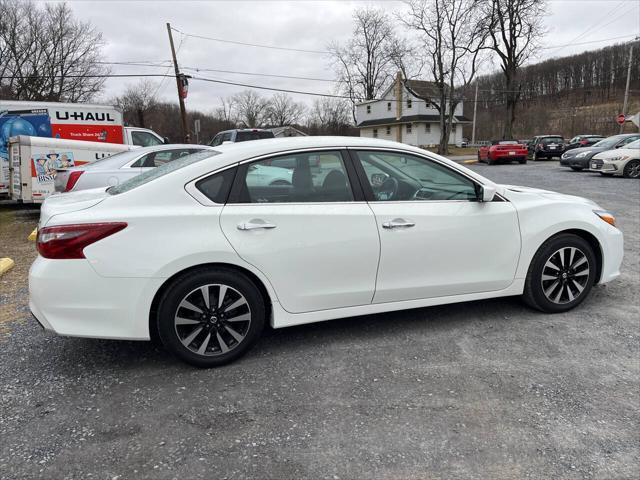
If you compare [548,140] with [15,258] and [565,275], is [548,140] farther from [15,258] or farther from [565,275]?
[15,258]

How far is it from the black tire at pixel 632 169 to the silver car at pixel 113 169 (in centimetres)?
1501

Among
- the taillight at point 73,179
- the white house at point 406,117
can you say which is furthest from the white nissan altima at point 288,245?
the white house at point 406,117

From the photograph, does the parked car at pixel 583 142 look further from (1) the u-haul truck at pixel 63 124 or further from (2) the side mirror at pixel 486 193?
(2) the side mirror at pixel 486 193

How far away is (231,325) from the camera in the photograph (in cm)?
315

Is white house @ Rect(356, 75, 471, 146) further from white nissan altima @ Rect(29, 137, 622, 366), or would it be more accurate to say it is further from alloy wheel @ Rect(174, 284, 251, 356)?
alloy wheel @ Rect(174, 284, 251, 356)

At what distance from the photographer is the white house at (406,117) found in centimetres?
5406

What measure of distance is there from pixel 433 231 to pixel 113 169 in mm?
6206

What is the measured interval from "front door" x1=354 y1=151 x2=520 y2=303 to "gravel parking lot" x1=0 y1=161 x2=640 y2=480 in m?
0.42

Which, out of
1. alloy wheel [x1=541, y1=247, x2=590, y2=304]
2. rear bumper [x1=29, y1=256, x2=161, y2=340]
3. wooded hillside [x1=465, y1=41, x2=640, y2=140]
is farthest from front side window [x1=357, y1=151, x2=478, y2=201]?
wooded hillside [x1=465, y1=41, x2=640, y2=140]

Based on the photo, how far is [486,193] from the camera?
3.66 metres

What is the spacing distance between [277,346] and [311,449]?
1258 mm

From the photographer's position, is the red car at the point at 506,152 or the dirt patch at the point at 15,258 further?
the red car at the point at 506,152

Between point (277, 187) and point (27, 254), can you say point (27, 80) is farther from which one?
point (277, 187)

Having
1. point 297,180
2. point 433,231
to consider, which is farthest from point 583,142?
point 297,180
